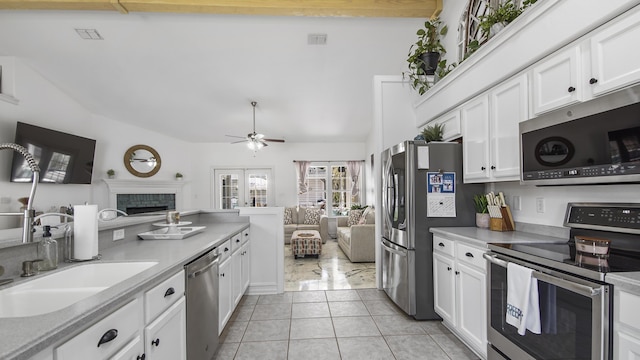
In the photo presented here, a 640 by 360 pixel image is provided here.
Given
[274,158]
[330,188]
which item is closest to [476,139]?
[330,188]

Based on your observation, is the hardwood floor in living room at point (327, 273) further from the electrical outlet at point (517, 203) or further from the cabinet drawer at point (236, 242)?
the electrical outlet at point (517, 203)

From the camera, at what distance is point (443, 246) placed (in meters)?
2.40

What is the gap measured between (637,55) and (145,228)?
3338mm

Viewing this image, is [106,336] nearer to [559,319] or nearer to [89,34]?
[559,319]

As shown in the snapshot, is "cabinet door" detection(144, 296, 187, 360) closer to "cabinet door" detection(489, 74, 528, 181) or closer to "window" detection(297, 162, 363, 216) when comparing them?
"cabinet door" detection(489, 74, 528, 181)

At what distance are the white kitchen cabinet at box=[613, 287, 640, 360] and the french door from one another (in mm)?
7102

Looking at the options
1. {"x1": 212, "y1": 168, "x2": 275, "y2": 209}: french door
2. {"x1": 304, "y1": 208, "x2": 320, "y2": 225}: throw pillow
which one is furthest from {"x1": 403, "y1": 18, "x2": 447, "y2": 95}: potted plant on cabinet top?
{"x1": 212, "y1": 168, "x2": 275, "y2": 209}: french door

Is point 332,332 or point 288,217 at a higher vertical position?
point 288,217

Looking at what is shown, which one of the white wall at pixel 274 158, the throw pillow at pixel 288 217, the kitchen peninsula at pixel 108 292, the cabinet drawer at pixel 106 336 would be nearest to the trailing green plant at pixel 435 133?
the kitchen peninsula at pixel 108 292

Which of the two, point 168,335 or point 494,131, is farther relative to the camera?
point 494,131

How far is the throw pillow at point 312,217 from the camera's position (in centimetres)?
703

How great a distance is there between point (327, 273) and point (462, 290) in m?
2.40

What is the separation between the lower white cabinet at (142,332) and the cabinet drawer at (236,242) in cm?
111

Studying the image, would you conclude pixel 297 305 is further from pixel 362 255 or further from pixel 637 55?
pixel 637 55
